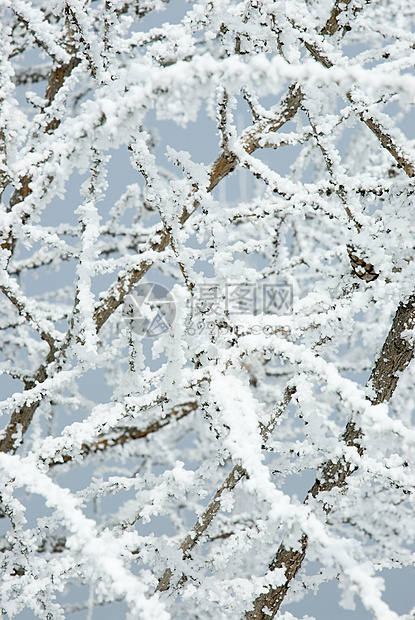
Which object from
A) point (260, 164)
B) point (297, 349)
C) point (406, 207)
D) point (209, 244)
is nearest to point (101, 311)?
point (209, 244)

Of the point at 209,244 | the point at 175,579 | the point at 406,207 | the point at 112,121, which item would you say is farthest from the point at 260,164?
the point at 175,579

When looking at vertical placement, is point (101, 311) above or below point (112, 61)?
below

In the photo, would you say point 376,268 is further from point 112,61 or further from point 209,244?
point 112,61

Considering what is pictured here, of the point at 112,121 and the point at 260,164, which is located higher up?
the point at 260,164

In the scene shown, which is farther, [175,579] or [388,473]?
[175,579]

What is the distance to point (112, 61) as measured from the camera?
66.4 inches

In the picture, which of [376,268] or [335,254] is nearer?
[376,268]

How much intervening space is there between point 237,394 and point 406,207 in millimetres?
627

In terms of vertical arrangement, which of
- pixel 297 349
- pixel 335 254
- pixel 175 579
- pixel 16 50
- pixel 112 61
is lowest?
pixel 175 579

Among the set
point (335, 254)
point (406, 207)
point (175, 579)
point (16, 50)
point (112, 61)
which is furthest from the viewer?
point (16, 50)

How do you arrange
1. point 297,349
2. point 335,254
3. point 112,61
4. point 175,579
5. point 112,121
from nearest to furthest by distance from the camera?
point 112,121
point 297,349
point 175,579
point 112,61
point 335,254

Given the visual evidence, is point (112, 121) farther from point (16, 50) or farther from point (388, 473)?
point (16, 50)

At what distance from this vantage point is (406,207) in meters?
1.13

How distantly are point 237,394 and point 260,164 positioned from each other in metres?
0.65
